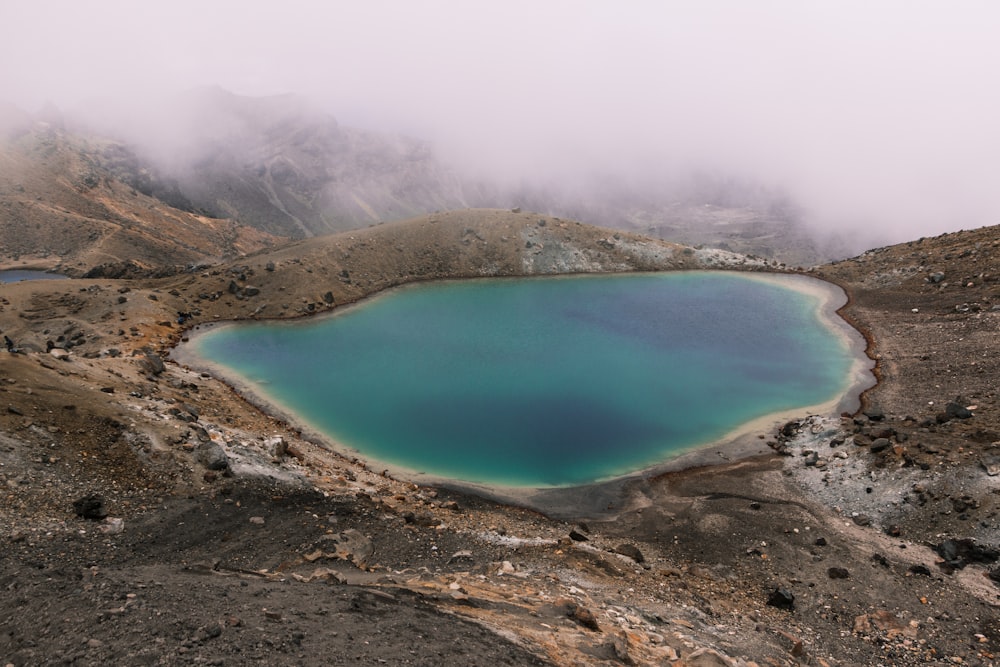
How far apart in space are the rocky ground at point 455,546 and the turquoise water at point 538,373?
354 cm

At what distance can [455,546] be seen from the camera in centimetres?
2186

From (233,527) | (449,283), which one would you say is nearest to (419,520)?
(233,527)

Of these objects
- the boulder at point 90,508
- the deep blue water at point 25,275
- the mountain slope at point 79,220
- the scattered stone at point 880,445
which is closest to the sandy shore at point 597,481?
the scattered stone at point 880,445

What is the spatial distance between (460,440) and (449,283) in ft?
146

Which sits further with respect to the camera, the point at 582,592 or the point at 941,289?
the point at 941,289

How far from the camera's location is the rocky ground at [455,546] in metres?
12.6

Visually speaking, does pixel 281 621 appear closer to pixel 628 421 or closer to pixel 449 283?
pixel 628 421

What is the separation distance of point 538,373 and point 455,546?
24522 mm

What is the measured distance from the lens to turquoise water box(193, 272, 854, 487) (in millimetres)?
34000

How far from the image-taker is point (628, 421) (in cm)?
3709

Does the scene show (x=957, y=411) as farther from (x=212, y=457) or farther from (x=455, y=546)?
(x=212, y=457)

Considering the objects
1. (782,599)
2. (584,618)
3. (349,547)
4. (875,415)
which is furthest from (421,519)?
(875,415)

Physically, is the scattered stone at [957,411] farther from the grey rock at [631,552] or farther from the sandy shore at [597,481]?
the grey rock at [631,552]

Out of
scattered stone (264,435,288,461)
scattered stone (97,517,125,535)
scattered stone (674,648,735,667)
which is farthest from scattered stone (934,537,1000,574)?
scattered stone (97,517,125,535)
